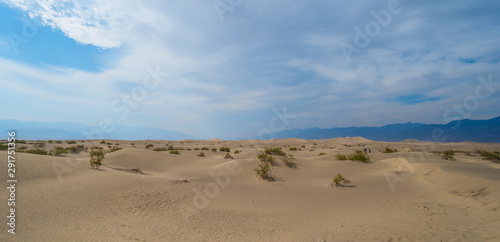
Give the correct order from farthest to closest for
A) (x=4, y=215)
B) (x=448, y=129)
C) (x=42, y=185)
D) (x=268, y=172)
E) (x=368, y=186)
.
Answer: (x=448, y=129) → (x=268, y=172) → (x=368, y=186) → (x=42, y=185) → (x=4, y=215)

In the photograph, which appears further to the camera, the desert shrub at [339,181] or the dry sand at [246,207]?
the desert shrub at [339,181]

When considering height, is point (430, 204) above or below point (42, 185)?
below

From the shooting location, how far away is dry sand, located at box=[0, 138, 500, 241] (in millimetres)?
5422

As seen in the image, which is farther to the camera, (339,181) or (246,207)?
(339,181)

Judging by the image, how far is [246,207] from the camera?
810 cm

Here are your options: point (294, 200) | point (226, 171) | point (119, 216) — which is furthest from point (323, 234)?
point (226, 171)

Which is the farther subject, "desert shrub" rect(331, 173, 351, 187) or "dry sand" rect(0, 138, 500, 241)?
"desert shrub" rect(331, 173, 351, 187)

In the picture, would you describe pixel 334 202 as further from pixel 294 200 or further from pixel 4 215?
pixel 4 215

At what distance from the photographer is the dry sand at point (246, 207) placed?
5.42 m

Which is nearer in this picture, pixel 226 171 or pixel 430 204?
pixel 430 204

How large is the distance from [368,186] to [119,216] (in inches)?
421

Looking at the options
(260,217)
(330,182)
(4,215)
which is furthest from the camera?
(330,182)

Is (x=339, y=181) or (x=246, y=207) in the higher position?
(x=339, y=181)

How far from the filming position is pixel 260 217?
713cm
